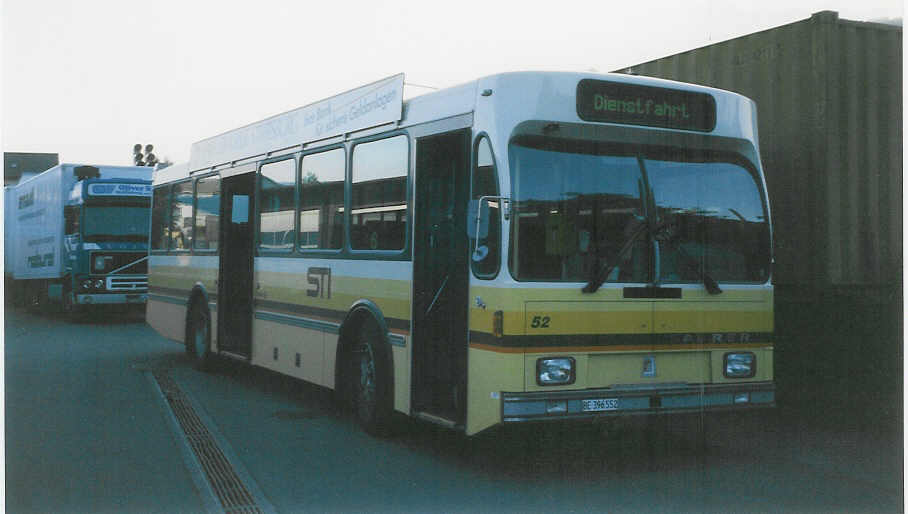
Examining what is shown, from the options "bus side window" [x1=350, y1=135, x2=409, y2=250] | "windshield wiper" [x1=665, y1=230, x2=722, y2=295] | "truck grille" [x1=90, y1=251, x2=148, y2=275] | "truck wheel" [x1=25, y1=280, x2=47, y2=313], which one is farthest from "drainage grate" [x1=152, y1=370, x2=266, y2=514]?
"truck grille" [x1=90, y1=251, x2=148, y2=275]

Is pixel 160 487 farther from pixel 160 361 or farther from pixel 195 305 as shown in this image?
pixel 160 361

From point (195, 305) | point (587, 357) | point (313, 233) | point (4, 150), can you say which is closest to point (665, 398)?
point (587, 357)

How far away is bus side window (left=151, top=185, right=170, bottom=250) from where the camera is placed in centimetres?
1430

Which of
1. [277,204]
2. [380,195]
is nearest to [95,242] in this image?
[277,204]

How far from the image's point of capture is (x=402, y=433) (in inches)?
321

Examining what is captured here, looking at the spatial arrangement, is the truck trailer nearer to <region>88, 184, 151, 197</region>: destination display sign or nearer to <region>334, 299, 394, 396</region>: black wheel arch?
<region>88, 184, 151, 197</region>: destination display sign

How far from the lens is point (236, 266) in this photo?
1162 centimetres

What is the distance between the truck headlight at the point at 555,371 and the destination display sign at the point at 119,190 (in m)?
14.4

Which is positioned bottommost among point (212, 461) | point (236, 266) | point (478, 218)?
point (212, 461)

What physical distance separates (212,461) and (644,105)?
3.92 m

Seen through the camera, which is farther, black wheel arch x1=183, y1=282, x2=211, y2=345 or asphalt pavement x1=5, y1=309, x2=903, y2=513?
black wheel arch x1=183, y1=282, x2=211, y2=345

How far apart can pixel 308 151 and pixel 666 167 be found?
3.96 metres

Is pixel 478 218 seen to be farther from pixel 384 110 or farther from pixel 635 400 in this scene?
pixel 384 110

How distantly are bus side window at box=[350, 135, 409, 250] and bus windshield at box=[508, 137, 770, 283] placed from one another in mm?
1577
